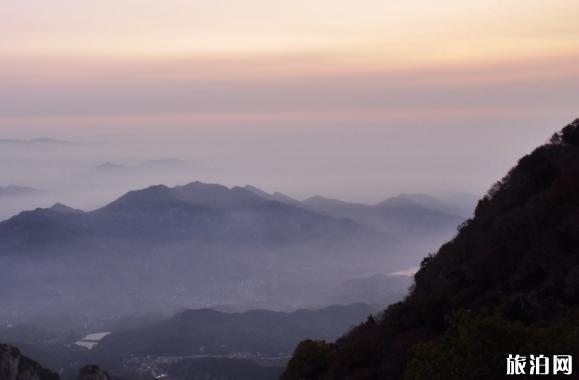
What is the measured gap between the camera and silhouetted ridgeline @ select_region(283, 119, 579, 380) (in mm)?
21484

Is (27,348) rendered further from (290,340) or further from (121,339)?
(290,340)

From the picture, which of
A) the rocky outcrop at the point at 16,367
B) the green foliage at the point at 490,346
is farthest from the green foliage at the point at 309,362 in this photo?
the rocky outcrop at the point at 16,367

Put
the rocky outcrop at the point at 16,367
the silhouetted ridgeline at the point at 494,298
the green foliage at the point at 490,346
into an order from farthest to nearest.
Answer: the rocky outcrop at the point at 16,367
the silhouetted ridgeline at the point at 494,298
the green foliage at the point at 490,346

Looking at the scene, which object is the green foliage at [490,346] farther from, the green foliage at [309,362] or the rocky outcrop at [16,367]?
the rocky outcrop at [16,367]

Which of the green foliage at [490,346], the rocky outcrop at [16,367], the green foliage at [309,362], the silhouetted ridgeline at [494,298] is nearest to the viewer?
the green foliage at [490,346]

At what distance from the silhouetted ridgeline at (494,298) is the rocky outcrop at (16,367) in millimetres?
38375

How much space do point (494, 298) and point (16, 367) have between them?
56.1 m

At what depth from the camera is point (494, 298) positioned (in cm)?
3053

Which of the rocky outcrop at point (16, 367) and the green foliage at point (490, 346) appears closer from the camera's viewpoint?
the green foliage at point (490, 346)

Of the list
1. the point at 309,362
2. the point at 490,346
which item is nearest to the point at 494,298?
the point at 490,346

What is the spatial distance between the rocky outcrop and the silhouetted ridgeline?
38.4 metres

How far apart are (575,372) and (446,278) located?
15062 mm

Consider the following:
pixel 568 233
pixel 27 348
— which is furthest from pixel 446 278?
pixel 27 348

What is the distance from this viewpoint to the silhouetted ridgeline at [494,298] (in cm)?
2148
